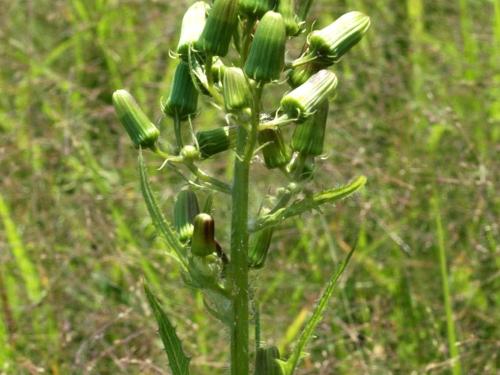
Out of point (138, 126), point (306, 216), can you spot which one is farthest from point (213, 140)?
point (306, 216)

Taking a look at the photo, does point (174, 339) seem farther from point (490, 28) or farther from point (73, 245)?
point (490, 28)

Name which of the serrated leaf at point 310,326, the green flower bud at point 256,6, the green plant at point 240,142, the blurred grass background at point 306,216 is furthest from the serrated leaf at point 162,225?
the blurred grass background at point 306,216

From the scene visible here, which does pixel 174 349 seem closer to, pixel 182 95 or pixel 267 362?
pixel 267 362

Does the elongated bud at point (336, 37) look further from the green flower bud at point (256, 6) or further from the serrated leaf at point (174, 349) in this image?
the serrated leaf at point (174, 349)

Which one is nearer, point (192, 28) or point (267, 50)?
point (267, 50)

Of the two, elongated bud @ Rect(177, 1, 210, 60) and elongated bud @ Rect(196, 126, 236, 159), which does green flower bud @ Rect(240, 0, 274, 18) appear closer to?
elongated bud @ Rect(177, 1, 210, 60)

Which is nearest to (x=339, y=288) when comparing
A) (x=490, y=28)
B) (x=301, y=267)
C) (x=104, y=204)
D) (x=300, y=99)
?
(x=301, y=267)
